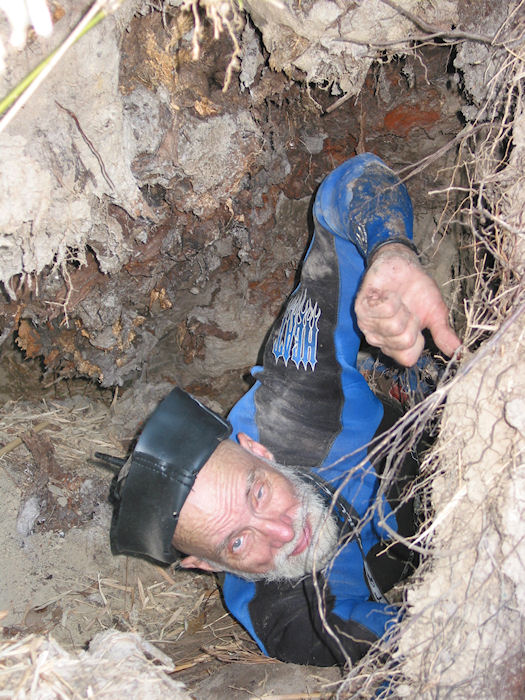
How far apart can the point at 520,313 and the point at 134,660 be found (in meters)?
1.38

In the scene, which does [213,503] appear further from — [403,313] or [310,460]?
[403,313]

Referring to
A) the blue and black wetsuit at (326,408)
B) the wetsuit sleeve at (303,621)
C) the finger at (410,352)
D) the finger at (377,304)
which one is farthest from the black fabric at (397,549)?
the finger at (377,304)

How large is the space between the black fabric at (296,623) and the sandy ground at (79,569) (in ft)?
0.52

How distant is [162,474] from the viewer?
1.93m

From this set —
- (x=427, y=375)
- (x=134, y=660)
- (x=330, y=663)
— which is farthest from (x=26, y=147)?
(x=330, y=663)

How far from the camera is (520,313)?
1.29 m

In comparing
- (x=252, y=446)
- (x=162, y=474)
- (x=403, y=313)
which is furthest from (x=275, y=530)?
(x=403, y=313)

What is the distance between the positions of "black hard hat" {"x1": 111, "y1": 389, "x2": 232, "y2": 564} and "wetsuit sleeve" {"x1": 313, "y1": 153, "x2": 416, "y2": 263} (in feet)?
3.17

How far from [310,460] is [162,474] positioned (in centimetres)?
79

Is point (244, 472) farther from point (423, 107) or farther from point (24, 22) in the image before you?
point (423, 107)

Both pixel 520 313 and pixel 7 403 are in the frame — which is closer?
pixel 520 313

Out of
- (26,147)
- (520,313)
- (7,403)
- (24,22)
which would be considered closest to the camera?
(520,313)

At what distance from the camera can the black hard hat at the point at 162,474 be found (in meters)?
1.94

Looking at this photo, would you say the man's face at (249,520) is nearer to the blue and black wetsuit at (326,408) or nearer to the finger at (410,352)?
the blue and black wetsuit at (326,408)
